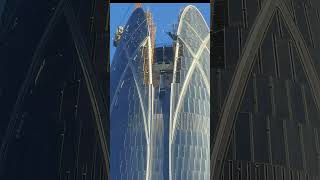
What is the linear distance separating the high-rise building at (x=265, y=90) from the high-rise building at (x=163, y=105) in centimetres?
352

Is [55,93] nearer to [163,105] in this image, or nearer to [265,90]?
[265,90]

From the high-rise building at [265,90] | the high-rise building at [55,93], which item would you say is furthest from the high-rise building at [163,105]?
the high-rise building at [265,90]

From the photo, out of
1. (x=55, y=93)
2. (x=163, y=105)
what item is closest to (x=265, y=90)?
(x=55, y=93)

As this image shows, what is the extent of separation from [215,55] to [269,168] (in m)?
1.02

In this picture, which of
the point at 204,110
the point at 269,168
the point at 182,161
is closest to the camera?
the point at 269,168

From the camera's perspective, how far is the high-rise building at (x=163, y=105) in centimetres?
784

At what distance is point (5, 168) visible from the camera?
4.26 m

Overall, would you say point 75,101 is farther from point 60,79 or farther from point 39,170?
point 39,170

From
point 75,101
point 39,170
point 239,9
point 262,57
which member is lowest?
point 39,170

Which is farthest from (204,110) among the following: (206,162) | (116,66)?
(116,66)

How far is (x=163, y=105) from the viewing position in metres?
8.21

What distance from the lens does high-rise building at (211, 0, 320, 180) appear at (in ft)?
13.5

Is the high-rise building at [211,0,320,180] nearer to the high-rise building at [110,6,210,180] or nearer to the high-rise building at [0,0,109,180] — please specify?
the high-rise building at [0,0,109,180]

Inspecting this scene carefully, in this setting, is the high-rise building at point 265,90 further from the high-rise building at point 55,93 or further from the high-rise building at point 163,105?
the high-rise building at point 163,105
